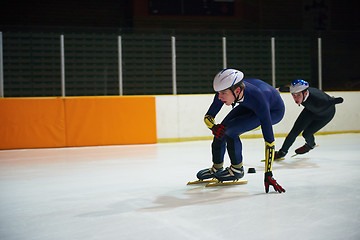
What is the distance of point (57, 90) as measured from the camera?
12664 mm

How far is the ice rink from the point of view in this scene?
2.90 metres

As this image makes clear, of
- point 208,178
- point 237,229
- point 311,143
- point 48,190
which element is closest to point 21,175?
point 48,190

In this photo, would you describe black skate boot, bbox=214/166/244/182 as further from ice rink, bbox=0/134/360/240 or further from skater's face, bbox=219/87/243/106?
skater's face, bbox=219/87/243/106

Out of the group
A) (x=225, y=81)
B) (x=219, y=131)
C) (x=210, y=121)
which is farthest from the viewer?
(x=210, y=121)

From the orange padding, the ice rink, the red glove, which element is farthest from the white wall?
the red glove

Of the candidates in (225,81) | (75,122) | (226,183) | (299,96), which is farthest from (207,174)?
(75,122)

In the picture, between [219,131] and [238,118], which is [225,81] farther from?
[238,118]

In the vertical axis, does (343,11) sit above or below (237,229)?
above

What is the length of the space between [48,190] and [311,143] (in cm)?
427

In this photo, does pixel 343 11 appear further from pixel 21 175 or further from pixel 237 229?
pixel 237 229

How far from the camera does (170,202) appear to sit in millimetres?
3844

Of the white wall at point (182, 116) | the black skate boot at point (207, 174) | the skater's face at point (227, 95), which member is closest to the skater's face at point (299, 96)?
the black skate boot at point (207, 174)

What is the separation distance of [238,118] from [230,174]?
1.96 ft

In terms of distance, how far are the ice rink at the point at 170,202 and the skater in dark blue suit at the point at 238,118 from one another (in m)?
0.25
